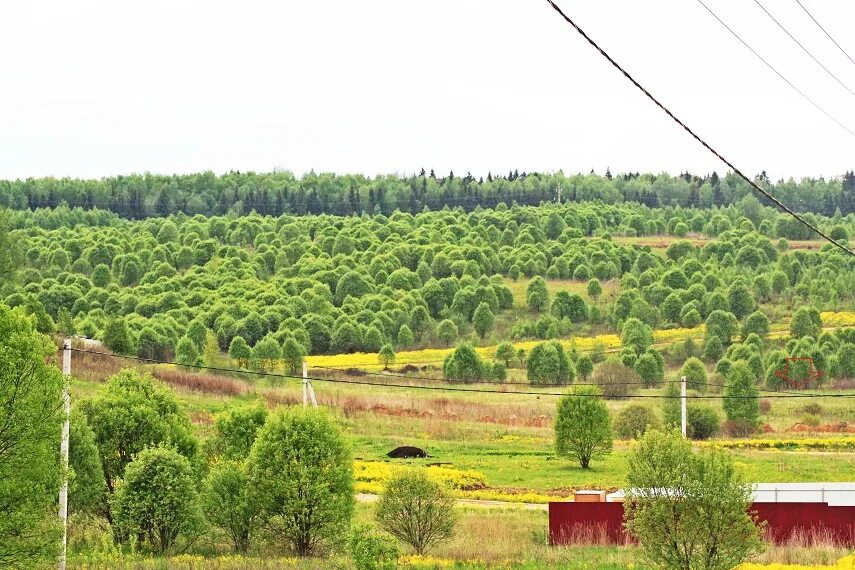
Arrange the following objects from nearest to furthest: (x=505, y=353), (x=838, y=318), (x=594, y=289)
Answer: (x=505, y=353) → (x=838, y=318) → (x=594, y=289)

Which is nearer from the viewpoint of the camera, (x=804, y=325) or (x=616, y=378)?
(x=616, y=378)

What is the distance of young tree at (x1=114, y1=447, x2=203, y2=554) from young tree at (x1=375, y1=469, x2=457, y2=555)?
5292 millimetres

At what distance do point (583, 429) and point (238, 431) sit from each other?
1864cm

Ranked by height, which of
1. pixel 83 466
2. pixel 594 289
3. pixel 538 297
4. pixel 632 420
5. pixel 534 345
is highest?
pixel 594 289

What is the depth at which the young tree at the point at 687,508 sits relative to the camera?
30.2m

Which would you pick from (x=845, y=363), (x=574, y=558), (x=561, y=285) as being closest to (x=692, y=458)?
(x=574, y=558)

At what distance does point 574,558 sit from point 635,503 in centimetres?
267

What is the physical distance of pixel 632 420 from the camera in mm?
67188

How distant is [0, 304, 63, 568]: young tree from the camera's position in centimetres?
2755

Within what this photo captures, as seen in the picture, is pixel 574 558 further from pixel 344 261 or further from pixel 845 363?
pixel 344 261

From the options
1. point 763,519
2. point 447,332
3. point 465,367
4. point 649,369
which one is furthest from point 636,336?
point 763,519

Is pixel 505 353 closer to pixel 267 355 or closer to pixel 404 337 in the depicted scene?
pixel 404 337

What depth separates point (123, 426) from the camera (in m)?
41.2

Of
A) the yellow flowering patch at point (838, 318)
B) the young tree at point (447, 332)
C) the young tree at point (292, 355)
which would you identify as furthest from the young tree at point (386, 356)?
the yellow flowering patch at point (838, 318)
